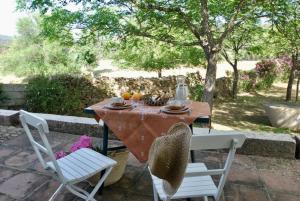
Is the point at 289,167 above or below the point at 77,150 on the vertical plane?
below

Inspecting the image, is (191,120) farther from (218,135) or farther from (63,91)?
(63,91)

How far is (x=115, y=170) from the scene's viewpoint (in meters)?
2.61

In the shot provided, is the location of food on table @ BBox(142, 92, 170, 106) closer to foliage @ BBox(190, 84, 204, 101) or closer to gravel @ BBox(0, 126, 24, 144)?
gravel @ BBox(0, 126, 24, 144)

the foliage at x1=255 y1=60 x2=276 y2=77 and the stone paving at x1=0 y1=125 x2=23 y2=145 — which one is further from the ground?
the foliage at x1=255 y1=60 x2=276 y2=77

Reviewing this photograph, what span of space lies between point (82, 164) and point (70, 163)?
101 millimetres

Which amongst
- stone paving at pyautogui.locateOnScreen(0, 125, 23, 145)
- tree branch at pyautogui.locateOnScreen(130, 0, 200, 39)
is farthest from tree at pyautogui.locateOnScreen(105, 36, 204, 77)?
stone paving at pyautogui.locateOnScreen(0, 125, 23, 145)

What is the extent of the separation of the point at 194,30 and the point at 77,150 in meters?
3.75

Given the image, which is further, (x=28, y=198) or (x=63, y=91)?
(x=63, y=91)

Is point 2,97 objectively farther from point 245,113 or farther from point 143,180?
point 245,113

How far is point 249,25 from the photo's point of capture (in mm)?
6438

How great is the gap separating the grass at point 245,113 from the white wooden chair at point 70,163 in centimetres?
473

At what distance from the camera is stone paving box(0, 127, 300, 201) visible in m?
2.45

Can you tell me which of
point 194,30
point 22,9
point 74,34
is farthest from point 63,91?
point 194,30

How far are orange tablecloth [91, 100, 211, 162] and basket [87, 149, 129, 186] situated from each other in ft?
1.10
